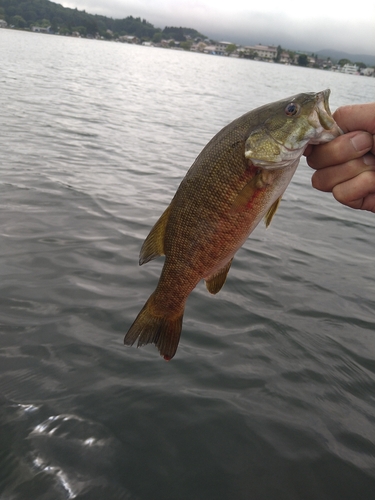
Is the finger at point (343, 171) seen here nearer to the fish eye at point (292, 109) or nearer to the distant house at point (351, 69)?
A: the fish eye at point (292, 109)

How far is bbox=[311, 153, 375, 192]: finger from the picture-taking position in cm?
285

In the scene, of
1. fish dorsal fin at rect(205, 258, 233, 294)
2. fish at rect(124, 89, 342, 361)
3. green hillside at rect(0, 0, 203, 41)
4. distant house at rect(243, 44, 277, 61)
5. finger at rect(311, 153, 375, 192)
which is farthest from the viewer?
distant house at rect(243, 44, 277, 61)

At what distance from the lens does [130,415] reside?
3.65 metres

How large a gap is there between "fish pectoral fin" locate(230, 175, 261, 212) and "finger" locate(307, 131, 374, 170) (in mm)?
533

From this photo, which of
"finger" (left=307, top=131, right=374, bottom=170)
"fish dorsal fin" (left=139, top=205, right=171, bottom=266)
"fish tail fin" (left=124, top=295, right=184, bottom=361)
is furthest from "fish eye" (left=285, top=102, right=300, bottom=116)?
"fish tail fin" (left=124, top=295, right=184, bottom=361)

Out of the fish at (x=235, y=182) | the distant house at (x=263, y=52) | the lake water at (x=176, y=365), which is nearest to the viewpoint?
the fish at (x=235, y=182)

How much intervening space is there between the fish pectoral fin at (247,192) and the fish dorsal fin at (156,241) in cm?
49

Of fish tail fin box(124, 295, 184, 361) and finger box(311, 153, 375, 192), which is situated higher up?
finger box(311, 153, 375, 192)

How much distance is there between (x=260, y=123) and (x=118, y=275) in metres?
3.72

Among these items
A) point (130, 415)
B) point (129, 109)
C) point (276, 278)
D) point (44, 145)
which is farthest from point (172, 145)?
point (130, 415)

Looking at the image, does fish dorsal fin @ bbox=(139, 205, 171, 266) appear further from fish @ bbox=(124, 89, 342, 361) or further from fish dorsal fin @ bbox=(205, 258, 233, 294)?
fish dorsal fin @ bbox=(205, 258, 233, 294)

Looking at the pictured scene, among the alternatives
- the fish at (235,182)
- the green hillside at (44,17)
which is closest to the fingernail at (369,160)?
the fish at (235,182)

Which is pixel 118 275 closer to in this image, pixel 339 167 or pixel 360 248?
pixel 339 167

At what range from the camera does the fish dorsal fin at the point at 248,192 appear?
8.53 feet
